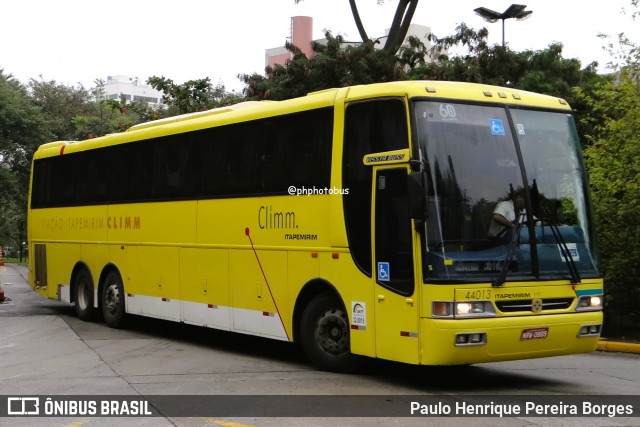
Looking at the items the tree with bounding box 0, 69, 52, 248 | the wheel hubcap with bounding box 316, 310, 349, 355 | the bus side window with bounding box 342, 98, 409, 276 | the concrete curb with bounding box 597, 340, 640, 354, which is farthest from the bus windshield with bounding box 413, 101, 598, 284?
the tree with bounding box 0, 69, 52, 248

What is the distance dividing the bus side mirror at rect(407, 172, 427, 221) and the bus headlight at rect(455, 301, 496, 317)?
100 cm

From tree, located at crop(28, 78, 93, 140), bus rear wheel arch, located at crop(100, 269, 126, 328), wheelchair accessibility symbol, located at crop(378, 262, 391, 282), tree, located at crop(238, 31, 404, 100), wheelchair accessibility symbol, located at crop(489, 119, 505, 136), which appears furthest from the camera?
tree, located at crop(28, 78, 93, 140)

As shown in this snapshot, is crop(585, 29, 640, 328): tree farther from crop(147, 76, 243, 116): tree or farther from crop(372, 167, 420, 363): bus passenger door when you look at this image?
crop(147, 76, 243, 116): tree

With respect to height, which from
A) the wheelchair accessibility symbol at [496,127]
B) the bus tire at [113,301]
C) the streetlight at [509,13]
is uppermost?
the streetlight at [509,13]

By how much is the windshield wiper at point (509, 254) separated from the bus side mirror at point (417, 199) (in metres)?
1.04

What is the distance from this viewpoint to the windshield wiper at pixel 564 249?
9.87 metres

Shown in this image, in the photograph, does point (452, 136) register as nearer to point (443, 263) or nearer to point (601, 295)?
point (443, 263)

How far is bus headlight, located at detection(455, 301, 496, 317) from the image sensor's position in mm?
9172

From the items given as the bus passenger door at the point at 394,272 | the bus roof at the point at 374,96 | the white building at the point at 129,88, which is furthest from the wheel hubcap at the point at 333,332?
the white building at the point at 129,88

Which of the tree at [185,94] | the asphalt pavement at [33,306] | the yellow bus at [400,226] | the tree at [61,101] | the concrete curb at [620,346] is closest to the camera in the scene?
the yellow bus at [400,226]

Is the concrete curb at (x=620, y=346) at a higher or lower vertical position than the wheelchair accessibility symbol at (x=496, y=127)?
lower

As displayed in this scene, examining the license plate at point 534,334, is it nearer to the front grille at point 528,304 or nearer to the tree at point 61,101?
the front grille at point 528,304

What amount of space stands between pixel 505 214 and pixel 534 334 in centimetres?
134

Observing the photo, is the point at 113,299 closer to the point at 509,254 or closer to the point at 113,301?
the point at 113,301
